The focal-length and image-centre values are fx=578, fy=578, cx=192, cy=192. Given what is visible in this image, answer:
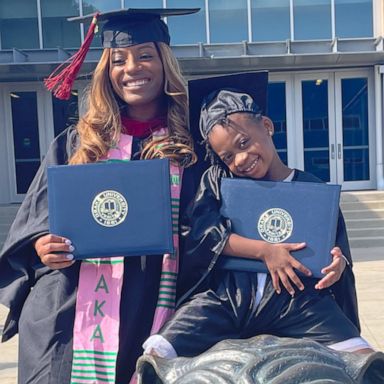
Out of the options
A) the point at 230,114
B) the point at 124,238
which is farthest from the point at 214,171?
the point at 124,238

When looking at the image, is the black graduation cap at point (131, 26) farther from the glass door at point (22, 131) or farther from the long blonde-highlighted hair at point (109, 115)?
the glass door at point (22, 131)

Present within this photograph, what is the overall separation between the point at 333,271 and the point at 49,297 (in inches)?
33.7

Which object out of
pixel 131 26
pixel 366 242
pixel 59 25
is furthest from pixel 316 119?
pixel 131 26

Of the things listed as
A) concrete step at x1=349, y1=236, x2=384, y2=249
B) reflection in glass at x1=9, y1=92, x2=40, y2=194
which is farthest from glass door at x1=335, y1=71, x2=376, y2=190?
reflection in glass at x1=9, y1=92, x2=40, y2=194

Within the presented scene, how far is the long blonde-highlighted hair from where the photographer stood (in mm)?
1705

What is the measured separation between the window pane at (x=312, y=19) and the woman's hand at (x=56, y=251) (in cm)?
1248

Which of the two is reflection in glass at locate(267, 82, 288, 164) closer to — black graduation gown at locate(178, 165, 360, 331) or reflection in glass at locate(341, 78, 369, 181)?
reflection in glass at locate(341, 78, 369, 181)

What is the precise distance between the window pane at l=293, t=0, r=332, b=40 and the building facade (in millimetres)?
22

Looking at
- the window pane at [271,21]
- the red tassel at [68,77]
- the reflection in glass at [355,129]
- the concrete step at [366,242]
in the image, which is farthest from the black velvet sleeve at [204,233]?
the window pane at [271,21]

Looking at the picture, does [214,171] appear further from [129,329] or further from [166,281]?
[129,329]

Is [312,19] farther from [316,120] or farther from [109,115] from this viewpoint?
[109,115]

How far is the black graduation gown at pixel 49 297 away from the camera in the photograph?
1635 millimetres

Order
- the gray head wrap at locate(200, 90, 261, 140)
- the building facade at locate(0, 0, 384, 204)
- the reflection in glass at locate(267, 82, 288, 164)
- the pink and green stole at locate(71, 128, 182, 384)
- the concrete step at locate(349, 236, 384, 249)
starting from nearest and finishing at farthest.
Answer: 1. the gray head wrap at locate(200, 90, 261, 140)
2. the pink and green stole at locate(71, 128, 182, 384)
3. the concrete step at locate(349, 236, 384, 249)
4. the building facade at locate(0, 0, 384, 204)
5. the reflection in glass at locate(267, 82, 288, 164)

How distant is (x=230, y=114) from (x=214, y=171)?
0.56 feet
